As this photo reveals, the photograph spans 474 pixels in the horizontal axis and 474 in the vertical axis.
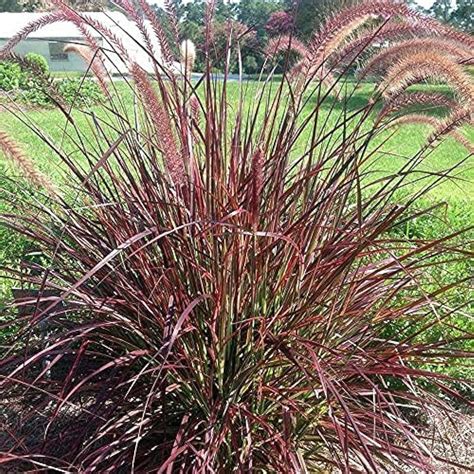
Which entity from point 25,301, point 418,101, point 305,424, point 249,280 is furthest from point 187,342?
point 418,101

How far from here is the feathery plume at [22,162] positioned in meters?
2.47

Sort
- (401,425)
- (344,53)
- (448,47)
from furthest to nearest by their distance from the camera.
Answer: (344,53), (448,47), (401,425)

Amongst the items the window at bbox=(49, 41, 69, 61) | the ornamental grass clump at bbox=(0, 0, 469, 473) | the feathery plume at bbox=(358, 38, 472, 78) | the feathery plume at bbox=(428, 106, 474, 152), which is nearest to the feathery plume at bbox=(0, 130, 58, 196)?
the ornamental grass clump at bbox=(0, 0, 469, 473)

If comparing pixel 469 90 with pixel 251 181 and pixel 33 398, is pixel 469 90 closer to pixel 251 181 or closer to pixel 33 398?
pixel 251 181

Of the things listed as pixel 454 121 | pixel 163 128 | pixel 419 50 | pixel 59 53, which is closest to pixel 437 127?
pixel 454 121

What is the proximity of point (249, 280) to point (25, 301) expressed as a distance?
0.84 meters

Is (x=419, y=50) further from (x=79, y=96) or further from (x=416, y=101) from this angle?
(x=79, y=96)

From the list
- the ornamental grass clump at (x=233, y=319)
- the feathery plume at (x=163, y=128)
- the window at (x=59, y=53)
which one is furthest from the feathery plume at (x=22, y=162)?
the window at (x=59, y=53)

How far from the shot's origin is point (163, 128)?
2.03 m

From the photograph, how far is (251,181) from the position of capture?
2102mm

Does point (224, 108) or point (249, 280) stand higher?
point (224, 108)

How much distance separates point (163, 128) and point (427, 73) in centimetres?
96

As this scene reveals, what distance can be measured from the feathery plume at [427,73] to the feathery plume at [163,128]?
776mm

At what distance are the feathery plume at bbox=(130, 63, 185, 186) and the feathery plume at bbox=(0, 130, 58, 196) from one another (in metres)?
0.54
